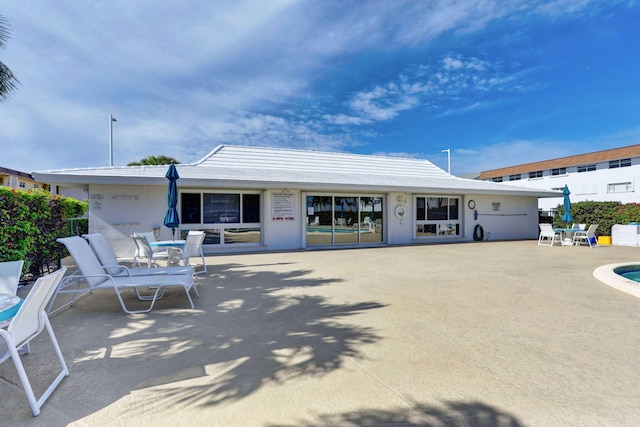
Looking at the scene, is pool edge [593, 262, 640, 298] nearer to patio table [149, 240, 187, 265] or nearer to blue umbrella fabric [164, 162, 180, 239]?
patio table [149, 240, 187, 265]

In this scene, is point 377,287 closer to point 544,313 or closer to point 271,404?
point 544,313

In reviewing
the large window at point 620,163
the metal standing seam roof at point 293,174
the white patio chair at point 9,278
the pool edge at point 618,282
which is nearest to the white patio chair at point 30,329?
the white patio chair at point 9,278

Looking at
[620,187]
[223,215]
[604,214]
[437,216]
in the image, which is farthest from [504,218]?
[620,187]

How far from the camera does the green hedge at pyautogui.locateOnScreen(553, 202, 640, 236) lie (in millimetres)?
15414

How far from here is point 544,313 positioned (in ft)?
15.2

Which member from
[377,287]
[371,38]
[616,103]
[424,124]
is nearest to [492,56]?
[371,38]

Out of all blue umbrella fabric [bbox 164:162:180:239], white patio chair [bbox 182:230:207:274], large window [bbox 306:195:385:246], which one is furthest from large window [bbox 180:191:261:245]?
white patio chair [bbox 182:230:207:274]

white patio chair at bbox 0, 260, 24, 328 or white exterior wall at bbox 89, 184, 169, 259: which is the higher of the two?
white exterior wall at bbox 89, 184, 169, 259

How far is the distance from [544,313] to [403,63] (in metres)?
17.6

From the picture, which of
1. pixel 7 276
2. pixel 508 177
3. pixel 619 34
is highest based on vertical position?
pixel 619 34

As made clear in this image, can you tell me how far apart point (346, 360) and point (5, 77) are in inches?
361

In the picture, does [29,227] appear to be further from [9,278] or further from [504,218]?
[504,218]

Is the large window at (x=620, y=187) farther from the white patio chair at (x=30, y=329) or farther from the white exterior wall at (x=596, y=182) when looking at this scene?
the white patio chair at (x=30, y=329)

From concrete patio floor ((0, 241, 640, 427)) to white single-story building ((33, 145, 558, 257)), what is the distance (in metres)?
5.88
